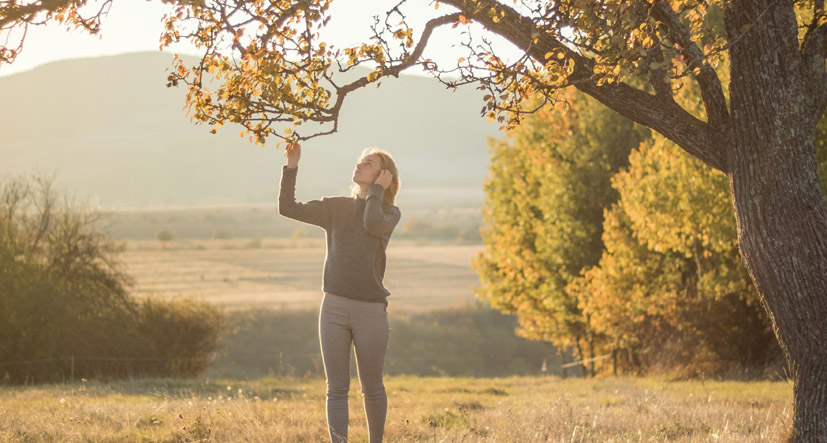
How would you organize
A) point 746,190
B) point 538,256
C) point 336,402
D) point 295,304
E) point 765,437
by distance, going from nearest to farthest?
point 336,402, point 746,190, point 765,437, point 538,256, point 295,304

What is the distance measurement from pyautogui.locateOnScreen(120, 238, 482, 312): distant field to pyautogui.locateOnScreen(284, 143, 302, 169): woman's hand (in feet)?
192

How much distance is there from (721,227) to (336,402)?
45.3ft

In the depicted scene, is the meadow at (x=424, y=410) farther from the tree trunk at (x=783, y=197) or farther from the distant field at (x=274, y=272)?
the distant field at (x=274, y=272)

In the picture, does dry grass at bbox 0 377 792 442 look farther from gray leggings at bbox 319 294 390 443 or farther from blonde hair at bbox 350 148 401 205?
blonde hair at bbox 350 148 401 205

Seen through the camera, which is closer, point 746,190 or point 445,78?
point 746,190

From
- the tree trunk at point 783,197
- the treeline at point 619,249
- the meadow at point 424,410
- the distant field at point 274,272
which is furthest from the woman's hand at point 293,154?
the distant field at point 274,272

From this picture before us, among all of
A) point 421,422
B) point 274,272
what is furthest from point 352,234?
point 274,272

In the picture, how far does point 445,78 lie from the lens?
686 centimetres

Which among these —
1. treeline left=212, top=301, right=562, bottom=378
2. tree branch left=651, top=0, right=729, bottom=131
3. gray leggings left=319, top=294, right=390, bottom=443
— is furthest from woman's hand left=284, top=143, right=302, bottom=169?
treeline left=212, top=301, right=562, bottom=378

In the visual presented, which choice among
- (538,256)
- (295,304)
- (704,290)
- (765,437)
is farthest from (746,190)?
(295,304)

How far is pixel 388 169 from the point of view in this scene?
6.12 metres

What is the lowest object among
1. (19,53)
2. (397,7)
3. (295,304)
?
(295,304)

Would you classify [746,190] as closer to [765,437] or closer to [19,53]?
[765,437]

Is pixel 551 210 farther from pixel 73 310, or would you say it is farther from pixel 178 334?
A: pixel 73 310
